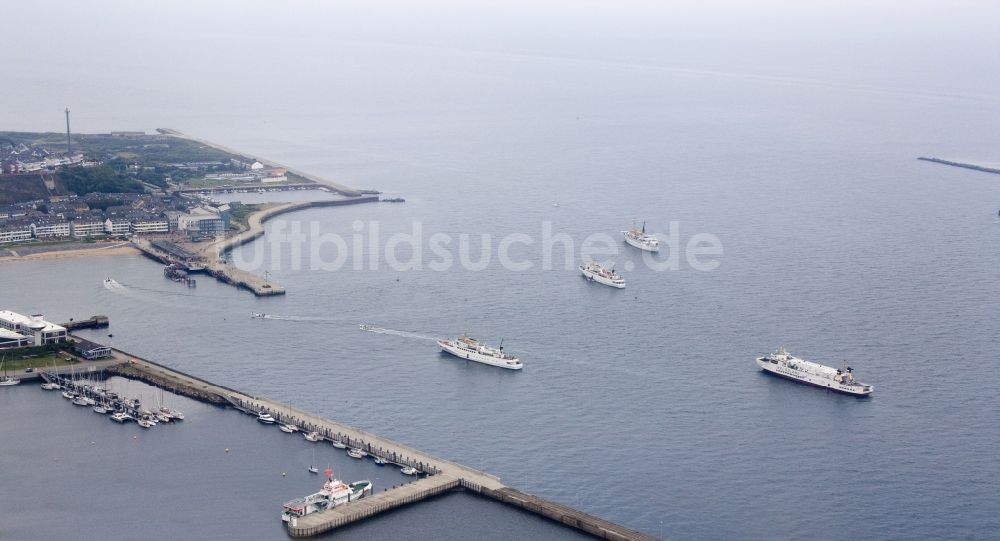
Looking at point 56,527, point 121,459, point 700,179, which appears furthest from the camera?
point 700,179

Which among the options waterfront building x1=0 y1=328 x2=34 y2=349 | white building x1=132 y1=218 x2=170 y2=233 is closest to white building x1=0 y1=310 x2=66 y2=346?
waterfront building x1=0 y1=328 x2=34 y2=349

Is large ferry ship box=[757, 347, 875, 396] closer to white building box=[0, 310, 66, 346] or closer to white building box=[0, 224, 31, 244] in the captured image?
white building box=[0, 310, 66, 346]

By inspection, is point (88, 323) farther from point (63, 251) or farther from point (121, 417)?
point (63, 251)

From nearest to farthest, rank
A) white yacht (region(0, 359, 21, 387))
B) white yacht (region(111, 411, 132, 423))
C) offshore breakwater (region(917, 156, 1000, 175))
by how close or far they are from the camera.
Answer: white yacht (region(111, 411, 132, 423)) → white yacht (region(0, 359, 21, 387)) → offshore breakwater (region(917, 156, 1000, 175))

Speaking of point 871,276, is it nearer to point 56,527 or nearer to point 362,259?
point 362,259

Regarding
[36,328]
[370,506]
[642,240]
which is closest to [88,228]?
[36,328]

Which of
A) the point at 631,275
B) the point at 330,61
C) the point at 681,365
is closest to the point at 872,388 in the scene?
the point at 681,365
